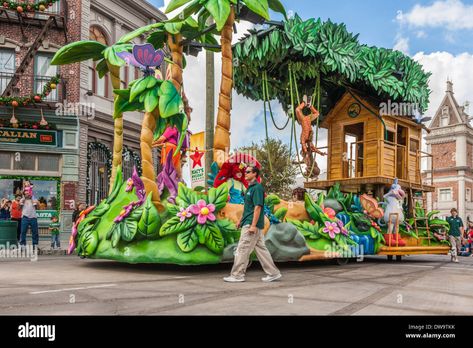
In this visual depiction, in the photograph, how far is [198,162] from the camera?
14.8 metres

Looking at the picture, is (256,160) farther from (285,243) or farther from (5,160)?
(5,160)

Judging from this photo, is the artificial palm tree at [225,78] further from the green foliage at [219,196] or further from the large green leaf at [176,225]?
the large green leaf at [176,225]

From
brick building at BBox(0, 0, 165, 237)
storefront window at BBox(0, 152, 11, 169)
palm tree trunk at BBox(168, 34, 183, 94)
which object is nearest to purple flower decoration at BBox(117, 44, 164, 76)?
palm tree trunk at BBox(168, 34, 183, 94)

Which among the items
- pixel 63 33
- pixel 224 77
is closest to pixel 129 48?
pixel 224 77

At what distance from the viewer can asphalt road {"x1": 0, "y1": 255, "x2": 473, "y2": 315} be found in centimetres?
602

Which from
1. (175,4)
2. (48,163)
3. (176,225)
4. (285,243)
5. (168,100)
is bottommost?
(285,243)

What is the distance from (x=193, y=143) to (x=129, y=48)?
13.7ft

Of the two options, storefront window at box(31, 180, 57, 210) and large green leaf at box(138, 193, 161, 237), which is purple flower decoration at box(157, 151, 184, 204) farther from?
storefront window at box(31, 180, 57, 210)

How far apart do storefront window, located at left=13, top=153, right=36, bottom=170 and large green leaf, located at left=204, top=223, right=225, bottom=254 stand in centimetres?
1456

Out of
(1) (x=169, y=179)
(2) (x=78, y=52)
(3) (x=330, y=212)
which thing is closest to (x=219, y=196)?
(1) (x=169, y=179)

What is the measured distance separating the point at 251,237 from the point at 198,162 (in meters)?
6.53

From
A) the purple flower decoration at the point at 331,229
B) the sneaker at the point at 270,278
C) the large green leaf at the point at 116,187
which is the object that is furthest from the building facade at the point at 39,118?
the sneaker at the point at 270,278
